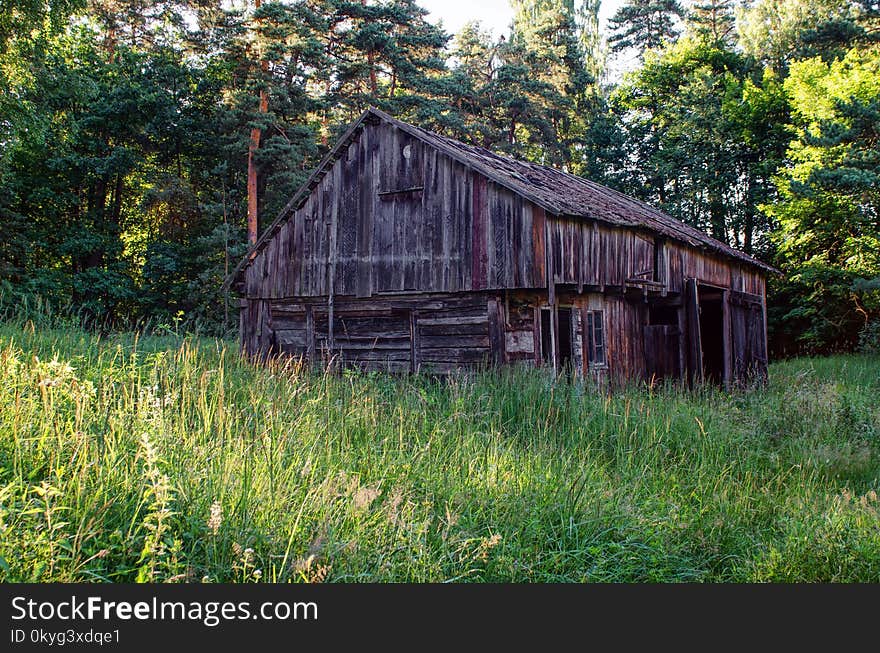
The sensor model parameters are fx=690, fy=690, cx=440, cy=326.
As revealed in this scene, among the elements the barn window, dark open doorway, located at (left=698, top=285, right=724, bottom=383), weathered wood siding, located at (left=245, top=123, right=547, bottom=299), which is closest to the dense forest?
dark open doorway, located at (left=698, top=285, right=724, bottom=383)

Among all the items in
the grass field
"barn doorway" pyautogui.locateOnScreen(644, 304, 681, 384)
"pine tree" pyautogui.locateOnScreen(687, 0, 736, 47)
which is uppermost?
"pine tree" pyautogui.locateOnScreen(687, 0, 736, 47)

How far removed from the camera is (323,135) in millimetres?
34969

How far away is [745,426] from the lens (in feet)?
30.3

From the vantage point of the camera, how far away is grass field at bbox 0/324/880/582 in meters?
3.81

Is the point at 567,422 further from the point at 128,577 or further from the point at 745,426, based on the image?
the point at 128,577

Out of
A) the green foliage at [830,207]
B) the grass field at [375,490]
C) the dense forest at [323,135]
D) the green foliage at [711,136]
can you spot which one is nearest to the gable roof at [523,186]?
the grass field at [375,490]

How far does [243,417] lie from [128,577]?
9.08ft

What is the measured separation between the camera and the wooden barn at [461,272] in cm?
1366

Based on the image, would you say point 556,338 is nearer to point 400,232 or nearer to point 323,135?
point 400,232

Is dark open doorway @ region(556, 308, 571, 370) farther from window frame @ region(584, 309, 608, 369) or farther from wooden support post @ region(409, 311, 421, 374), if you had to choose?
wooden support post @ region(409, 311, 421, 374)

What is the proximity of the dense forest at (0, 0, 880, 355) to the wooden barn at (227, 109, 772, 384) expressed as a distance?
904cm

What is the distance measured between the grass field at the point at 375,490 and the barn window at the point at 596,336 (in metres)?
6.60

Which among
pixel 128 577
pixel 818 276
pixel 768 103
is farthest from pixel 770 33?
pixel 128 577

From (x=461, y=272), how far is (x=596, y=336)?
3.58 m
